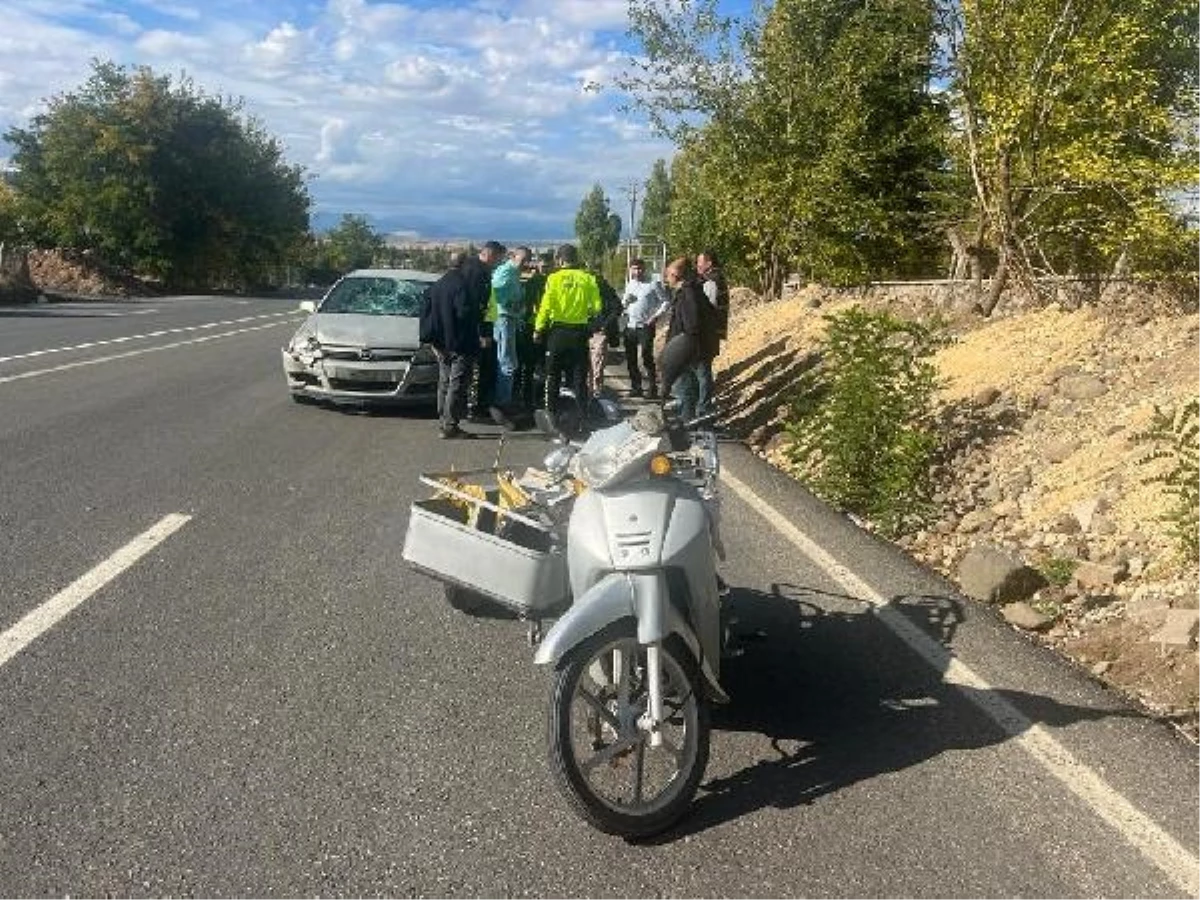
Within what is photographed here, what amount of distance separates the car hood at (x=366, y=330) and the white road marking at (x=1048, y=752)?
7.18 m

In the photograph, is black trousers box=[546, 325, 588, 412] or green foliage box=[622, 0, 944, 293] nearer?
black trousers box=[546, 325, 588, 412]

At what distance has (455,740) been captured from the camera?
4.16 metres

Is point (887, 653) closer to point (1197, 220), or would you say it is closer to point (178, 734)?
point (178, 734)

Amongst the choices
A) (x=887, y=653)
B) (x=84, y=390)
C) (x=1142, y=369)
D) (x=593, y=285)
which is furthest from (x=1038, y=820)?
(x=84, y=390)

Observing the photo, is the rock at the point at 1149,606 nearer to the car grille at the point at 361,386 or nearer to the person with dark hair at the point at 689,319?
the person with dark hair at the point at 689,319

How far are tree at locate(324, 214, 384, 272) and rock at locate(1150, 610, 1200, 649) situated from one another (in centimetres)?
13851

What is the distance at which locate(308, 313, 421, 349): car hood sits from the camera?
12773 millimetres

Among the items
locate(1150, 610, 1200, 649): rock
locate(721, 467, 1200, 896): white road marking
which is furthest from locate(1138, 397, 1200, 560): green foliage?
locate(721, 467, 1200, 896): white road marking

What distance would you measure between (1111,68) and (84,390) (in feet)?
40.6

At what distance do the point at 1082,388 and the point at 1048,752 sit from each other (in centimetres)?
686

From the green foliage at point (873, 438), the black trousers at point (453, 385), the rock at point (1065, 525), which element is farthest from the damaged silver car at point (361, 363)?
the rock at point (1065, 525)

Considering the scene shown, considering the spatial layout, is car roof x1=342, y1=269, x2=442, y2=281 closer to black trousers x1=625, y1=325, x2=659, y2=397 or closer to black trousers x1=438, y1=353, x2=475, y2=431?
black trousers x1=625, y1=325, x2=659, y2=397

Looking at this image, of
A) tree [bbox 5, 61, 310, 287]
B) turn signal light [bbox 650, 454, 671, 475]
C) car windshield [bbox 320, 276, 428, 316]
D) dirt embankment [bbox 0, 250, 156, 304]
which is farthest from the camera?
tree [bbox 5, 61, 310, 287]

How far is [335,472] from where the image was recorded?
30.3 ft
